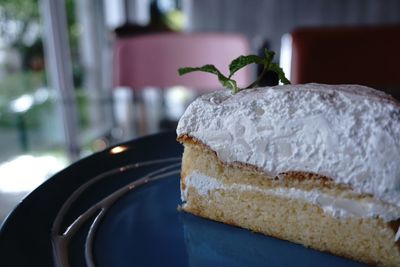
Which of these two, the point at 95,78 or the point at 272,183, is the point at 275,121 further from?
the point at 95,78

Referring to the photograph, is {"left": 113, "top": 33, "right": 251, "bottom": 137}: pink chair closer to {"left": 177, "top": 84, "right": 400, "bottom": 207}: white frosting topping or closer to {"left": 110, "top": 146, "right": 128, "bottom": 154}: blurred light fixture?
{"left": 110, "top": 146, "right": 128, "bottom": 154}: blurred light fixture

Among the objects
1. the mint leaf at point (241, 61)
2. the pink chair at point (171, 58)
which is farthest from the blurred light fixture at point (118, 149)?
the pink chair at point (171, 58)

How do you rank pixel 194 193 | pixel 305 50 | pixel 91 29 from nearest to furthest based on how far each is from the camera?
pixel 194 193, pixel 305 50, pixel 91 29

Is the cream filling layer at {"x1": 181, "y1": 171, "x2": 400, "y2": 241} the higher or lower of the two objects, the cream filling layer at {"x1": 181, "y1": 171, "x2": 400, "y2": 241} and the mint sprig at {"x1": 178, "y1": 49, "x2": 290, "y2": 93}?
the lower

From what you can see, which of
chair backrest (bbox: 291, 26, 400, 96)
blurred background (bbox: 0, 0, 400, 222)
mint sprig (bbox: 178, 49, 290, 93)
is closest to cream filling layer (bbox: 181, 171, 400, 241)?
mint sprig (bbox: 178, 49, 290, 93)

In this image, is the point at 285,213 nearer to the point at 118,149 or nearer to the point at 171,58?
the point at 118,149

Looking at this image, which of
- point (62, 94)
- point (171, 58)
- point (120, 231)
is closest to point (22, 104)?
point (62, 94)

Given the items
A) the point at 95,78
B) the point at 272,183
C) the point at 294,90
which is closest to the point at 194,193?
the point at 272,183
